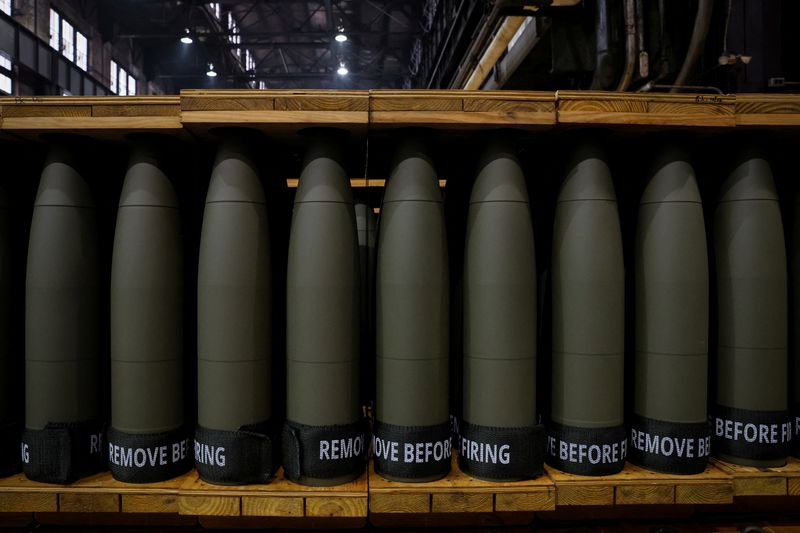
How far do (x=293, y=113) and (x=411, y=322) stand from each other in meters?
0.41

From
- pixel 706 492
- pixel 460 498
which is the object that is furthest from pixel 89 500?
pixel 706 492

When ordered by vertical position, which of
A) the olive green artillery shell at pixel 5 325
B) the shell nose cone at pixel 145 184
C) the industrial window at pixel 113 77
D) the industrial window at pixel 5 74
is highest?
the industrial window at pixel 113 77

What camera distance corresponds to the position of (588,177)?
89 centimetres

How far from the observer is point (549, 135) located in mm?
939

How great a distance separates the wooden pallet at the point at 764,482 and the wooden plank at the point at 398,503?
552 millimetres

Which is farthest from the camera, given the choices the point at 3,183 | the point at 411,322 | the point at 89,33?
the point at 89,33

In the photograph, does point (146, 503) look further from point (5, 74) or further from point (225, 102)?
point (5, 74)

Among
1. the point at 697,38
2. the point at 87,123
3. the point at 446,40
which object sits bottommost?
the point at 87,123

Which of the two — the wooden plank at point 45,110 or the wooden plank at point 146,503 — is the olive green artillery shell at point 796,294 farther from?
the wooden plank at point 45,110

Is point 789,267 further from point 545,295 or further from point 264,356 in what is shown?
point 264,356

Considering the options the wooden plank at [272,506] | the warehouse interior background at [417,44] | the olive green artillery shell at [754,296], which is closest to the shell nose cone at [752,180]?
the olive green artillery shell at [754,296]

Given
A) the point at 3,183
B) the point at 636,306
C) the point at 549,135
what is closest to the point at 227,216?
the point at 3,183

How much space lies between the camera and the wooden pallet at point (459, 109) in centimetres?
87

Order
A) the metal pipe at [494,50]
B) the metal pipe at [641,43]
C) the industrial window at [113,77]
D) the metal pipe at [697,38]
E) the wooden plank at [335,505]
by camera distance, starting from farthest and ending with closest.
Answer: the industrial window at [113,77]
the metal pipe at [494,50]
the metal pipe at [641,43]
the metal pipe at [697,38]
the wooden plank at [335,505]
